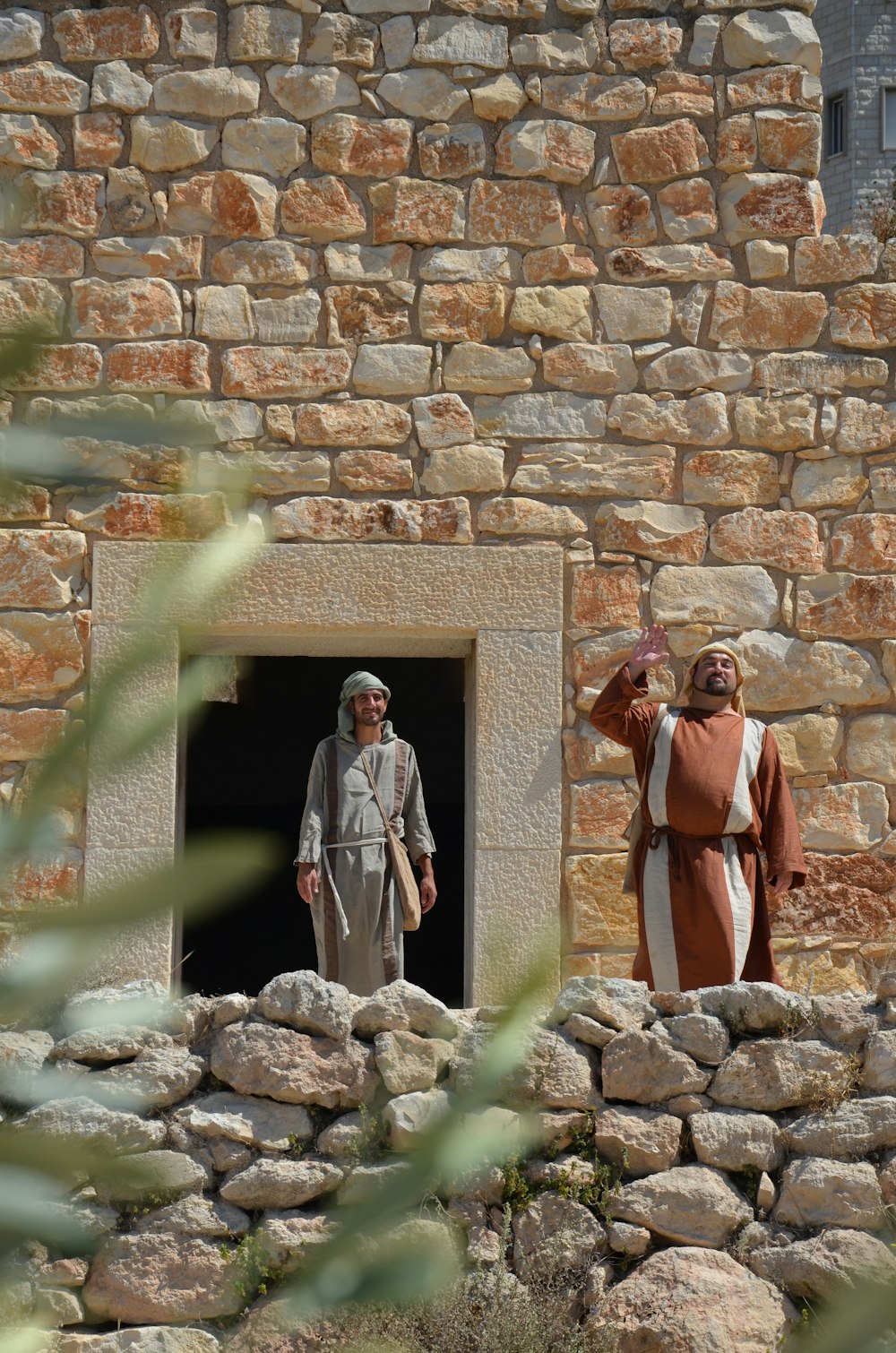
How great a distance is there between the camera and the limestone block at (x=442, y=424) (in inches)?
216

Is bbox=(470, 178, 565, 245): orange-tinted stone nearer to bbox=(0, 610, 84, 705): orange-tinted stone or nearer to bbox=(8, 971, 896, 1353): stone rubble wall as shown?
bbox=(0, 610, 84, 705): orange-tinted stone

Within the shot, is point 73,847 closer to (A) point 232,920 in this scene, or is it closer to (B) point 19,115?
(B) point 19,115

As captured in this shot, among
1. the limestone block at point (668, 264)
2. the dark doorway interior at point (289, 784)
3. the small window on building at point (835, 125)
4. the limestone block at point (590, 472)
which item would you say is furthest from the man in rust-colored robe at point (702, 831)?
the small window on building at point (835, 125)

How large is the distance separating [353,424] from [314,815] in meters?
1.28

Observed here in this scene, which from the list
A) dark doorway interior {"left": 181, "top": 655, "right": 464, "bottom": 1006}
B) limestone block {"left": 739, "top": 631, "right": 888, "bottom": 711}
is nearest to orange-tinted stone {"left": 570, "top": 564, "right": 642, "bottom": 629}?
limestone block {"left": 739, "top": 631, "right": 888, "bottom": 711}

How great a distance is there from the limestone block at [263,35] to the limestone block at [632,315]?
4.27 feet

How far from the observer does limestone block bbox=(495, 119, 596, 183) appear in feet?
18.3

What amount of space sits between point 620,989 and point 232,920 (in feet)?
21.1

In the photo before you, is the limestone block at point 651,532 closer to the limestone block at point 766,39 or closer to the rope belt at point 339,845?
the rope belt at point 339,845

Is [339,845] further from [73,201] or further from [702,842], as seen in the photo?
[73,201]

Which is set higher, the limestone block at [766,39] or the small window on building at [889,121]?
the small window on building at [889,121]

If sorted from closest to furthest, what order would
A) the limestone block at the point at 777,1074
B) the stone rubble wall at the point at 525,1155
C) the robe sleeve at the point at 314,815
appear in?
the stone rubble wall at the point at 525,1155, the limestone block at the point at 777,1074, the robe sleeve at the point at 314,815

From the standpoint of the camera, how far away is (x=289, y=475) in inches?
214

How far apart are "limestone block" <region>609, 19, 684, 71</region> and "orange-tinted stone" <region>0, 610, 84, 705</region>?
2.60 m
